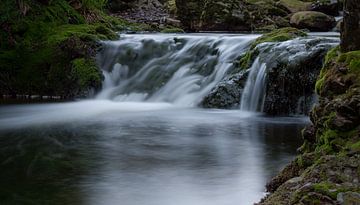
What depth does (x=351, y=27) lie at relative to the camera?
17.1ft

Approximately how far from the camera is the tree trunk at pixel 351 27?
5176mm

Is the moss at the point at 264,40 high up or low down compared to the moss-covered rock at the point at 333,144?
up

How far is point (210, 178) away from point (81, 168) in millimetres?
1632

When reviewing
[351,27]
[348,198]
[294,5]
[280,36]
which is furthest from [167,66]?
[294,5]

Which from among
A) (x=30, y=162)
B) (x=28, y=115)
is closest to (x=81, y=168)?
(x=30, y=162)

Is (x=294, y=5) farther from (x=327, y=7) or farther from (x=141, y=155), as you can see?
(x=141, y=155)

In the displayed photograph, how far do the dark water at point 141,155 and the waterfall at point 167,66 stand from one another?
5.47 feet

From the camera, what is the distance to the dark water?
530cm

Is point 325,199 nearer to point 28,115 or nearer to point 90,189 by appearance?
point 90,189

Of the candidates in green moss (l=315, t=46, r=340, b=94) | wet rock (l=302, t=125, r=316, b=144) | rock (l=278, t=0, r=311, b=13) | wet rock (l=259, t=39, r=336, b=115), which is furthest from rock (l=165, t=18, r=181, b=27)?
wet rock (l=302, t=125, r=316, b=144)

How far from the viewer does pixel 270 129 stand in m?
9.34

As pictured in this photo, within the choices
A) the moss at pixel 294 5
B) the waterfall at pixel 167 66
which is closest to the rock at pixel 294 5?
the moss at pixel 294 5

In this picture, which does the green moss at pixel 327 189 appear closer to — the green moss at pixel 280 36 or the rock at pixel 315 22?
the green moss at pixel 280 36

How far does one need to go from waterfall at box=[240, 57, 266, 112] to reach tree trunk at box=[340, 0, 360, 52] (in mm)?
6244
